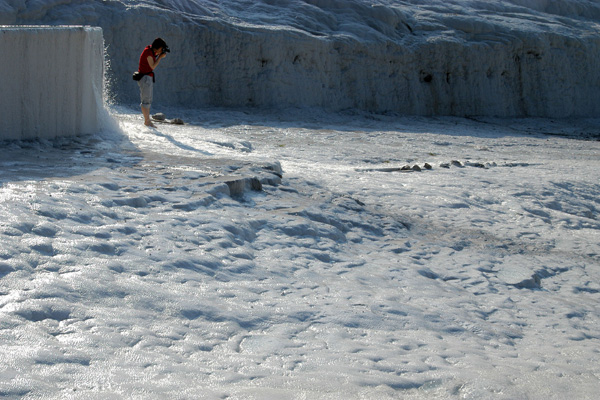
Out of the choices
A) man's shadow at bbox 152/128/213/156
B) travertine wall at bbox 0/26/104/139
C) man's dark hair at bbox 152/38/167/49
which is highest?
man's dark hair at bbox 152/38/167/49

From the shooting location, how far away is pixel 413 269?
211 inches

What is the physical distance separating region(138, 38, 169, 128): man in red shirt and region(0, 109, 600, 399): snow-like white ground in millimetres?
1226

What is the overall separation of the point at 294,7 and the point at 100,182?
40.1 feet

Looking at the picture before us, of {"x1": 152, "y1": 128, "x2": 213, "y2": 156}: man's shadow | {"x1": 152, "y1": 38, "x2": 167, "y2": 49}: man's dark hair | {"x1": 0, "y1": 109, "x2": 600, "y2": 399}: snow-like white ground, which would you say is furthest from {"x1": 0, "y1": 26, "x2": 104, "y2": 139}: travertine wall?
{"x1": 152, "y1": 38, "x2": 167, "y2": 49}: man's dark hair

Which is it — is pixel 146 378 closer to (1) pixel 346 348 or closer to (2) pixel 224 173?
(1) pixel 346 348

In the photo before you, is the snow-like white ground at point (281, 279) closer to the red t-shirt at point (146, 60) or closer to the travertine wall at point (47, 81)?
the travertine wall at point (47, 81)

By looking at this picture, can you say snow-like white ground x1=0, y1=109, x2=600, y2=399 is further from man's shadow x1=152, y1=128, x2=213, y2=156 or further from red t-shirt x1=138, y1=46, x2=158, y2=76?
red t-shirt x1=138, y1=46, x2=158, y2=76

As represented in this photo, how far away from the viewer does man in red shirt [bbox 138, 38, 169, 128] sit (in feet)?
31.4

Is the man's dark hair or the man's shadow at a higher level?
the man's dark hair

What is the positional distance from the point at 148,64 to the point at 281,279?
5949mm

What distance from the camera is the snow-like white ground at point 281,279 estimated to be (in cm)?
316

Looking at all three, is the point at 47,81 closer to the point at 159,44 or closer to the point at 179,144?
the point at 179,144

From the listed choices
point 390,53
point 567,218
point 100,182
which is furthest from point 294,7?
point 100,182

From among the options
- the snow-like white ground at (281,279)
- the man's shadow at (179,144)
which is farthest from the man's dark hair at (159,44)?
the snow-like white ground at (281,279)
